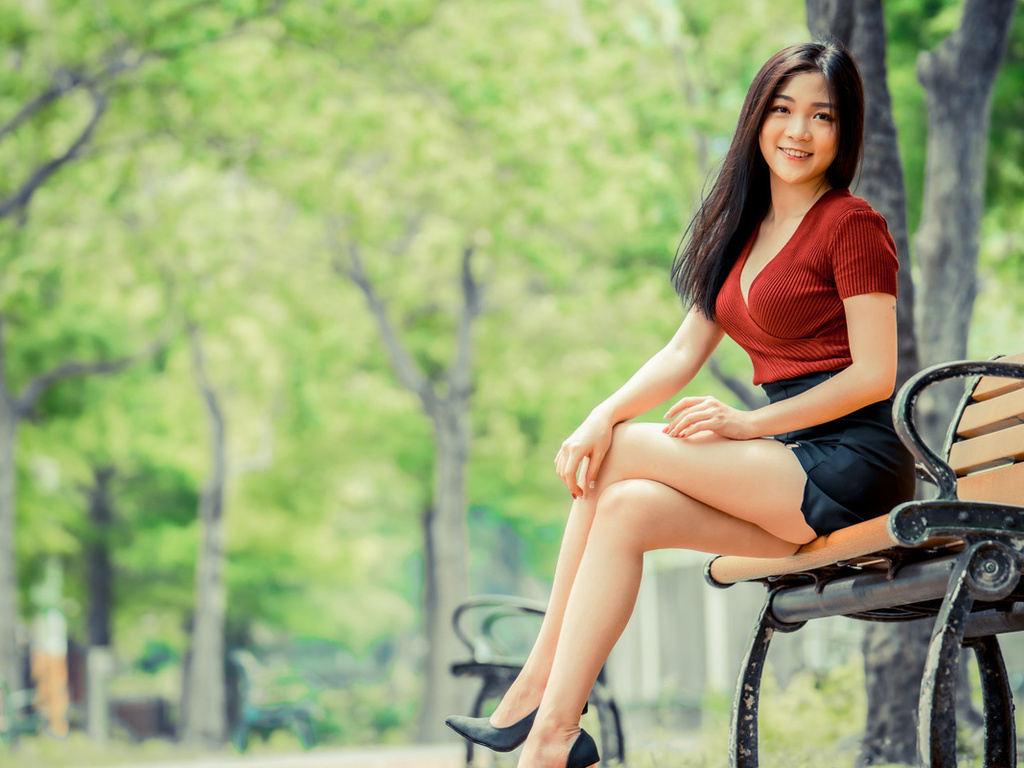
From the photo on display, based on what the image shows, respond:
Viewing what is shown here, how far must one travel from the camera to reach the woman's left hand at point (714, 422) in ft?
8.35

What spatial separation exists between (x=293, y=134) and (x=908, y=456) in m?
11.2

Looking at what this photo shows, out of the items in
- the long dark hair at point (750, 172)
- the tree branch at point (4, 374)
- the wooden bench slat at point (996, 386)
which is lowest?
the wooden bench slat at point (996, 386)

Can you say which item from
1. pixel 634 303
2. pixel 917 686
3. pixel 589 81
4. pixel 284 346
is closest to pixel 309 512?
pixel 284 346

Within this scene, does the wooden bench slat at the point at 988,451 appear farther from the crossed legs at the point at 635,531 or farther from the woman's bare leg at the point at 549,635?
the woman's bare leg at the point at 549,635

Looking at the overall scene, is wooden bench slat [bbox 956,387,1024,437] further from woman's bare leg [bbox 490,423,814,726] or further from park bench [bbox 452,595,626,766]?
park bench [bbox 452,595,626,766]

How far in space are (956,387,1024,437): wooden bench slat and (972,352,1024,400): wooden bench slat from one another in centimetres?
3

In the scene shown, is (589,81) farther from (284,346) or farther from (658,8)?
(284,346)

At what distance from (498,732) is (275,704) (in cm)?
1486

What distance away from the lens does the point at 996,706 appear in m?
2.93

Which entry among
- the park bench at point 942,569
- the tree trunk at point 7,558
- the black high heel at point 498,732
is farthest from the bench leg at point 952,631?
the tree trunk at point 7,558

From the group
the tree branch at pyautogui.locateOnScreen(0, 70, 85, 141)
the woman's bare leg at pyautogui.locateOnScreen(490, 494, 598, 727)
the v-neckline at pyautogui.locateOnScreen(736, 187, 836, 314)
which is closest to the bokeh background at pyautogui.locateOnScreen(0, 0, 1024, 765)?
the tree branch at pyautogui.locateOnScreen(0, 70, 85, 141)

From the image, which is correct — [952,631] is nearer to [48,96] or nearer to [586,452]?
[586,452]

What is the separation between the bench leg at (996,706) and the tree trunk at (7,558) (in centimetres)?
1202

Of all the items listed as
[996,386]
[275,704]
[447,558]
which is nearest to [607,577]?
[996,386]
